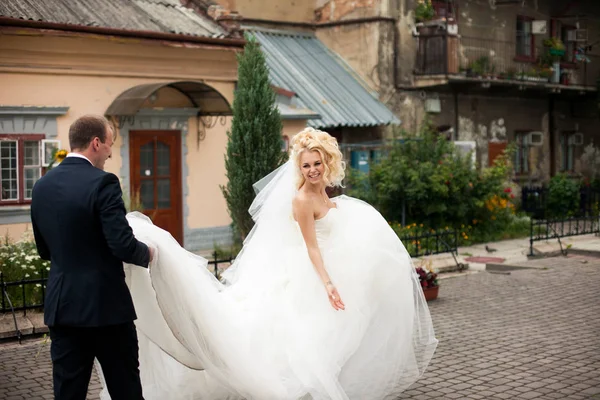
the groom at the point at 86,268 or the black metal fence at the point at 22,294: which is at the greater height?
the groom at the point at 86,268

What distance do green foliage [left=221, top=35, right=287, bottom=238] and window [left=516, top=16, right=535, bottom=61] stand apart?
13189mm

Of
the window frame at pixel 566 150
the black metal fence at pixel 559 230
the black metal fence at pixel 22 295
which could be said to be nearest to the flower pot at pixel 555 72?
the window frame at pixel 566 150

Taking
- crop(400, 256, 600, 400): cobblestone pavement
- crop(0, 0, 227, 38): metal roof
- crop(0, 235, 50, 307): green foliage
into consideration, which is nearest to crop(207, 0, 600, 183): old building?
crop(0, 0, 227, 38): metal roof

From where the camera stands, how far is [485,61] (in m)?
23.4

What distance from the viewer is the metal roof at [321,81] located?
19.7m

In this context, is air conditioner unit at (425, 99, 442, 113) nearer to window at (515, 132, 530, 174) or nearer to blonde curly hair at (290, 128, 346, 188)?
window at (515, 132, 530, 174)

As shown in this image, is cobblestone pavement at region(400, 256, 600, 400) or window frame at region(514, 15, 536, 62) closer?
cobblestone pavement at region(400, 256, 600, 400)

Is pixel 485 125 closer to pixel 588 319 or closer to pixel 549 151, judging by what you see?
pixel 549 151

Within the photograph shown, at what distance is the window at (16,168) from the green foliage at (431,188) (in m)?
6.74

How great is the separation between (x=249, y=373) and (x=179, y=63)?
10.8 meters

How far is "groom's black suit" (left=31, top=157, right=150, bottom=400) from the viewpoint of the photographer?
192 inches

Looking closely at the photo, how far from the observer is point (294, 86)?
1988cm

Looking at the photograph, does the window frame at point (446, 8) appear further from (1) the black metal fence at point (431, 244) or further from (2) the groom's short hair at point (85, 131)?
(2) the groom's short hair at point (85, 131)

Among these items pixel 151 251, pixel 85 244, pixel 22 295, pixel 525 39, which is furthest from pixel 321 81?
pixel 85 244
